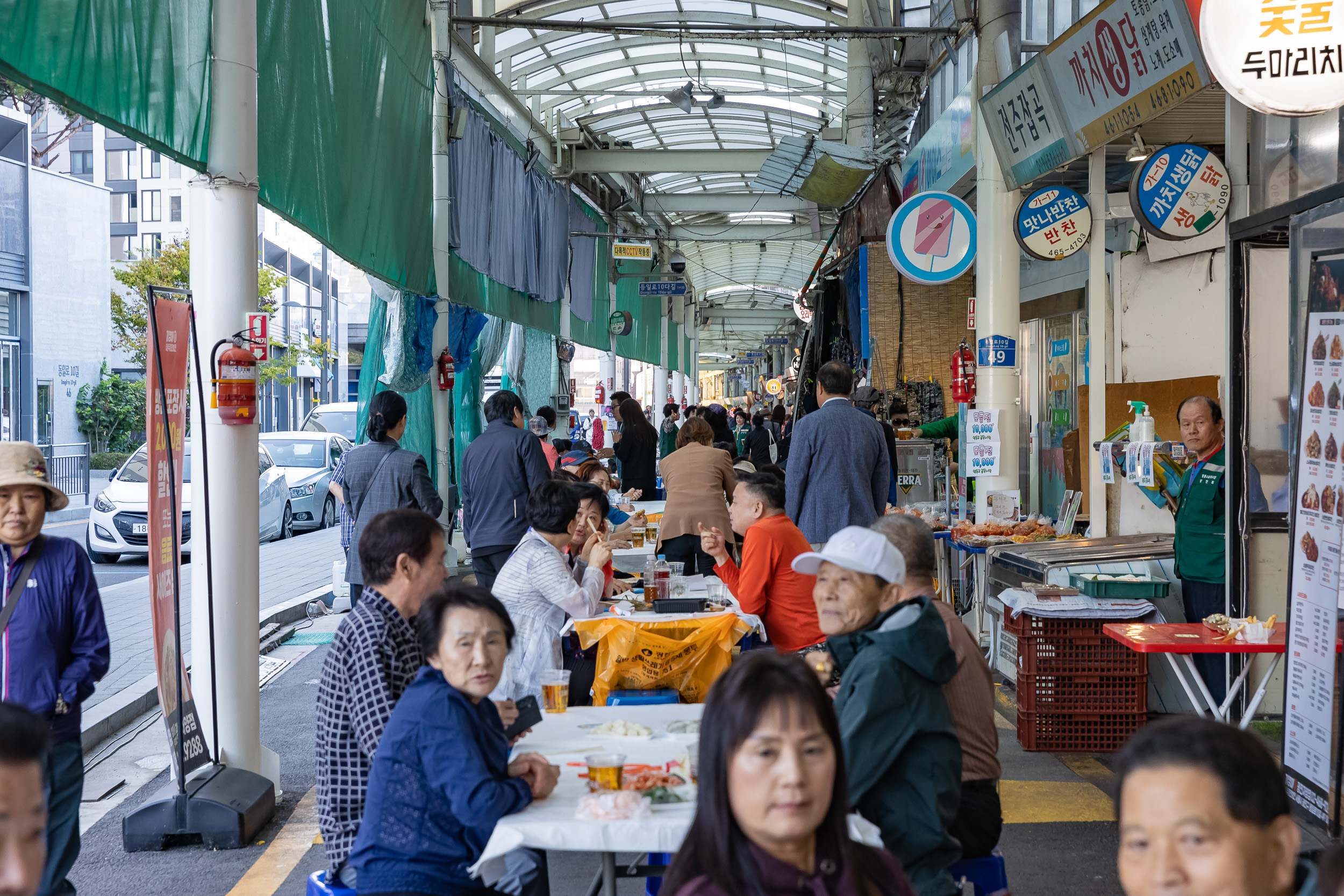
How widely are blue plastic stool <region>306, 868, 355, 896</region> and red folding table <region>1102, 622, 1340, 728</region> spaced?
3168mm

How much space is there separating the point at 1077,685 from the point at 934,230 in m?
4.14

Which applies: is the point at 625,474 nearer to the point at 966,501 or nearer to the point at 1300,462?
the point at 966,501

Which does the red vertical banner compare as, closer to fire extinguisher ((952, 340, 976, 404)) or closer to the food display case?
fire extinguisher ((952, 340, 976, 404))

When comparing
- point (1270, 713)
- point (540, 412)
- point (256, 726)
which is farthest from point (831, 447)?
point (540, 412)

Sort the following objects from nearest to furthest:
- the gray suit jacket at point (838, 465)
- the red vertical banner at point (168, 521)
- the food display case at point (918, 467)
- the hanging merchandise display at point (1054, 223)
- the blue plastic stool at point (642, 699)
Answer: the blue plastic stool at point (642, 699), the red vertical banner at point (168, 521), the gray suit jacket at point (838, 465), the hanging merchandise display at point (1054, 223), the food display case at point (918, 467)

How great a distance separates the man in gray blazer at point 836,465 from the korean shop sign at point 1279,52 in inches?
120

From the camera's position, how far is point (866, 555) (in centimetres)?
296

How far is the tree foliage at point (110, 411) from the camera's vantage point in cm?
2459

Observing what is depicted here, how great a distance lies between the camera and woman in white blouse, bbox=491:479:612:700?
4.80 m

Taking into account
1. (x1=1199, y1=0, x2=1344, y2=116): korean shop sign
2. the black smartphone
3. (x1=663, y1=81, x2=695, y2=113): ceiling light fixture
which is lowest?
the black smartphone

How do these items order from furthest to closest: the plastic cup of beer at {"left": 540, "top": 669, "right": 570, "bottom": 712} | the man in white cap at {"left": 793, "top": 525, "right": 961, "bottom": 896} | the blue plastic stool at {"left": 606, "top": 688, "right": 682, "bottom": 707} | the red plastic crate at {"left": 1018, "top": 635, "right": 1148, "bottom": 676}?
the red plastic crate at {"left": 1018, "top": 635, "right": 1148, "bottom": 676} → the blue plastic stool at {"left": 606, "top": 688, "right": 682, "bottom": 707} → the plastic cup of beer at {"left": 540, "top": 669, "right": 570, "bottom": 712} → the man in white cap at {"left": 793, "top": 525, "right": 961, "bottom": 896}

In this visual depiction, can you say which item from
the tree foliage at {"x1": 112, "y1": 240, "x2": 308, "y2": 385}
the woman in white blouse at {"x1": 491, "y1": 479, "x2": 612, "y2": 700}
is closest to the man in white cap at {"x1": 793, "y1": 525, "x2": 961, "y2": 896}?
the woman in white blouse at {"x1": 491, "y1": 479, "x2": 612, "y2": 700}

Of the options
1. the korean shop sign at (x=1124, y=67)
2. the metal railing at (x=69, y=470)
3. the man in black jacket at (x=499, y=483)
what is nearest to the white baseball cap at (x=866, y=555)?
the korean shop sign at (x=1124, y=67)

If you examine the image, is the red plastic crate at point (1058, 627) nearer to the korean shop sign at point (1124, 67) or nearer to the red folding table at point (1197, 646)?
the red folding table at point (1197, 646)
